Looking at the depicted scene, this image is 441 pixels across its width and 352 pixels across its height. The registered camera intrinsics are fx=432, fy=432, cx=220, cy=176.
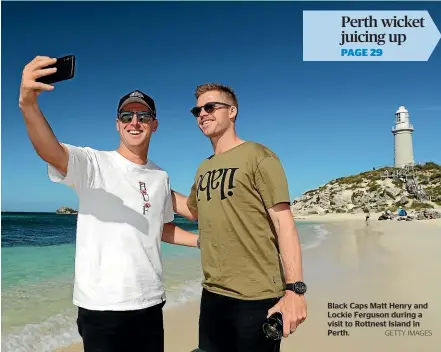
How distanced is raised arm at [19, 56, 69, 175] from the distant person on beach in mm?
909

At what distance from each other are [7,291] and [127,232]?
34.0ft

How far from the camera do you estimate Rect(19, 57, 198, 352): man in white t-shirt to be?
256 centimetres

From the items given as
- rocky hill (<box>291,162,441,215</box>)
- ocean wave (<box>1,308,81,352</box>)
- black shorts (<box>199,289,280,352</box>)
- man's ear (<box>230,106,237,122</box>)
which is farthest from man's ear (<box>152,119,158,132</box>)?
rocky hill (<box>291,162,441,215</box>)

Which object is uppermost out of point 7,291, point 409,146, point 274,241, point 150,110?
point 409,146

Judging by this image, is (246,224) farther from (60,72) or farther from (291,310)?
(60,72)

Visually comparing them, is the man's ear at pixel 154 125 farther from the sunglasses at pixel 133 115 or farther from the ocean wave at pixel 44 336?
the ocean wave at pixel 44 336

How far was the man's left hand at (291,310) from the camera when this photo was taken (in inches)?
94.8

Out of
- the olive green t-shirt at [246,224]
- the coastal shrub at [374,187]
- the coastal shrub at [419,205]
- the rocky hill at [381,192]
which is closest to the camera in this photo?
the olive green t-shirt at [246,224]

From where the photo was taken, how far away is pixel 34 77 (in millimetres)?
2080

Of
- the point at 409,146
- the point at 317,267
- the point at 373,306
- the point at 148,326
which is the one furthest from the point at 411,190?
the point at 148,326

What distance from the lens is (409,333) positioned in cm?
636

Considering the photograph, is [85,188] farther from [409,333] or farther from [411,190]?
[411,190]

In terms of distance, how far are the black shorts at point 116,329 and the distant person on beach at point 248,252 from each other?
39 cm

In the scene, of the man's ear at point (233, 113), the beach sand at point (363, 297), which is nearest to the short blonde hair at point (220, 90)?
the man's ear at point (233, 113)
